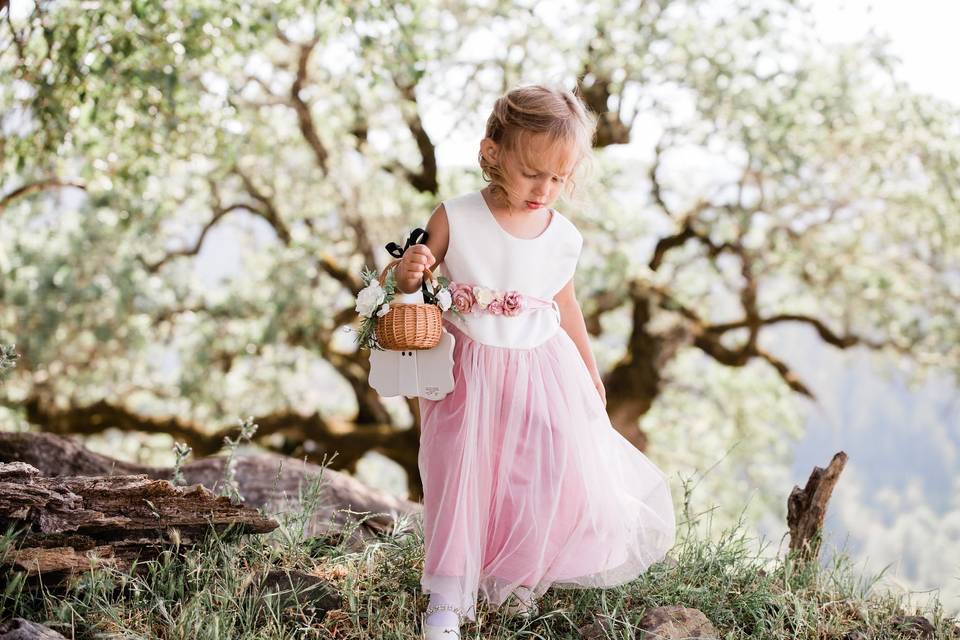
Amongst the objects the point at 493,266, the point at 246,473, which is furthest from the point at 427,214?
the point at 493,266

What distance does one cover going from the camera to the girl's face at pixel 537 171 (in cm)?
263

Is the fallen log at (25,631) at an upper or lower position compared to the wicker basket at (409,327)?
lower

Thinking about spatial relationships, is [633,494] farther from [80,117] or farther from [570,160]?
[80,117]

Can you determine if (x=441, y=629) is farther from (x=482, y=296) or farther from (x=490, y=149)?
(x=490, y=149)

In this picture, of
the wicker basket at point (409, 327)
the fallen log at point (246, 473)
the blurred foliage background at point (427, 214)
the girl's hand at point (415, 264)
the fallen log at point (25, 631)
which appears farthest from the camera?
the blurred foliage background at point (427, 214)

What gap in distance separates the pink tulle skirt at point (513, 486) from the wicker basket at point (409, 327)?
0.21 m

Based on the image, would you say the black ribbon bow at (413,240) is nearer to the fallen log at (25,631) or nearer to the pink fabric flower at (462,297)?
the pink fabric flower at (462,297)

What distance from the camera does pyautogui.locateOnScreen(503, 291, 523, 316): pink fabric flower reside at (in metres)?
2.77

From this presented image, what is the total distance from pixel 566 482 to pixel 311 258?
5.49m

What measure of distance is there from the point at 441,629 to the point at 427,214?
17.5ft

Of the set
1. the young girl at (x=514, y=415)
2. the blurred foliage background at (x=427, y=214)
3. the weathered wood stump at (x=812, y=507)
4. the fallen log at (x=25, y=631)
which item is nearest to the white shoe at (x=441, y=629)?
the young girl at (x=514, y=415)

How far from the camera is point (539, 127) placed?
103 inches

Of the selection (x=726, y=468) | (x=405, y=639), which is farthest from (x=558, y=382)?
(x=726, y=468)

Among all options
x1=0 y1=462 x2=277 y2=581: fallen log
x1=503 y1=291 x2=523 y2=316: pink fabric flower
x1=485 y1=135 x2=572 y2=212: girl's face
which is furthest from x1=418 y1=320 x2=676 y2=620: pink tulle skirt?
x1=0 y1=462 x2=277 y2=581: fallen log
